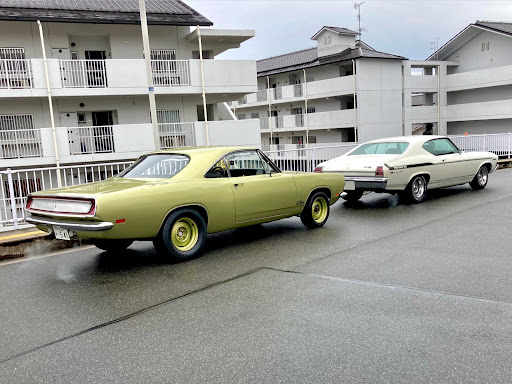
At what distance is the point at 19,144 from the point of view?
18.5 meters

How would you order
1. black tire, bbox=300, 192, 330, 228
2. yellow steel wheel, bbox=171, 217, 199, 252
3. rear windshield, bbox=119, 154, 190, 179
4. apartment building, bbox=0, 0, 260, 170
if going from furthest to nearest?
1. apartment building, bbox=0, 0, 260, 170
2. black tire, bbox=300, 192, 330, 228
3. rear windshield, bbox=119, 154, 190, 179
4. yellow steel wheel, bbox=171, 217, 199, 252

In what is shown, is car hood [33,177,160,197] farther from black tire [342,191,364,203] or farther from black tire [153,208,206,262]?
black tire [342,191,364,203]

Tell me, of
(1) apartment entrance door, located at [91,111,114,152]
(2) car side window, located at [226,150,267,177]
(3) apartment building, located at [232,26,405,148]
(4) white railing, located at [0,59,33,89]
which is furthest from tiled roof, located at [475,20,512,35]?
(2) car side window, located at [226,150,267,177]

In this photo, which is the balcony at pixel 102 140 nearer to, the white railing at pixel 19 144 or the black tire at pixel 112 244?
the white railing at pixel 19 144

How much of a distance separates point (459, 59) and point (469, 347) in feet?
129

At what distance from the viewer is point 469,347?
11.1 feet

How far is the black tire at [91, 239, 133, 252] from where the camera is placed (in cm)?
658

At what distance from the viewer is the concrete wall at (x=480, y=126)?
33.5 m

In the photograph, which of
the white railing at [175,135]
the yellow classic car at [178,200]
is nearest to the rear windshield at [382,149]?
the yellow classic car at [178,200]

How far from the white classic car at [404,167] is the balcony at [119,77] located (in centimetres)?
1157

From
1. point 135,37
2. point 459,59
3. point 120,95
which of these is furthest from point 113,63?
point 459,59

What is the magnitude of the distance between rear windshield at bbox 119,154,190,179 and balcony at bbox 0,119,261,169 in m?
12.7

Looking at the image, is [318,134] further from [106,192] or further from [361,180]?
[106,192]

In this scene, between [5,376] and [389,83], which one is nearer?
[5,376]
